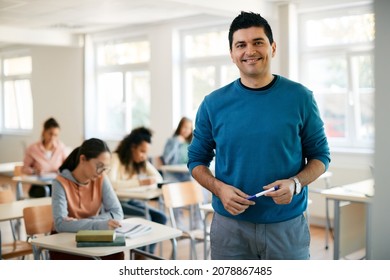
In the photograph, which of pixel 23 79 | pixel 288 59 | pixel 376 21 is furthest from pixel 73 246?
pixel 23 79

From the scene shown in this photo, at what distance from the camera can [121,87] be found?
328 inches

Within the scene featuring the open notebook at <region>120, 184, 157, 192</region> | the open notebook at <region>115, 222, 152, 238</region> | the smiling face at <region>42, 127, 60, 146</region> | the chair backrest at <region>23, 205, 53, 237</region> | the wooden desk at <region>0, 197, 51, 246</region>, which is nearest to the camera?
the open notebook at <region>115, 222, 152, 238</region>

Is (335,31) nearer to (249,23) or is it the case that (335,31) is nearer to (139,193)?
(139,193)

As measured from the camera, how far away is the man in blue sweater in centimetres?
175

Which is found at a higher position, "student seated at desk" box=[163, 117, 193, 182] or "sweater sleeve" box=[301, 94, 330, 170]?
"sweater sleeve" box=[301, 94, 330, 170]

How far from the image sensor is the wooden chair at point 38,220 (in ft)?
10.2

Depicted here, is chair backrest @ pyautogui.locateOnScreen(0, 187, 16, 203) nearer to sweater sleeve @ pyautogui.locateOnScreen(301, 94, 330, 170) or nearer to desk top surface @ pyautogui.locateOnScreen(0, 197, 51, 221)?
desk top surface @ pyautogui.locateOnScreen(0, 197, 51, 221)

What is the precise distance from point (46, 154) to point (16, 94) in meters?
2.21

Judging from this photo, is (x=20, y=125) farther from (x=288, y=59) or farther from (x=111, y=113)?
(x=288, y=59)

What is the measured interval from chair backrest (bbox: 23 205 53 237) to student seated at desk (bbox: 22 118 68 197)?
239cm

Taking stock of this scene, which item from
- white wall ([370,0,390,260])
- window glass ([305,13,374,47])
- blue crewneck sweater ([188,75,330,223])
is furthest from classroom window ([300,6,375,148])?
blue crewneck sweater ([188,75,330,223])

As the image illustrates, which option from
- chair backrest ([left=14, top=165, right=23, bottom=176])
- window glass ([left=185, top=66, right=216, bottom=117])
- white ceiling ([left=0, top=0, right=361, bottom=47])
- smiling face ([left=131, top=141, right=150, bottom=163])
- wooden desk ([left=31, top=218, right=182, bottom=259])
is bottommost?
wooden desk ([left=31, top=218, right=182, bottom=259])

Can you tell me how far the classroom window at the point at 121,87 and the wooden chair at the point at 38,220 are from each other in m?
4.71

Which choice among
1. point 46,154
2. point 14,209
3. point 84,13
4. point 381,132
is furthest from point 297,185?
point 84,13
